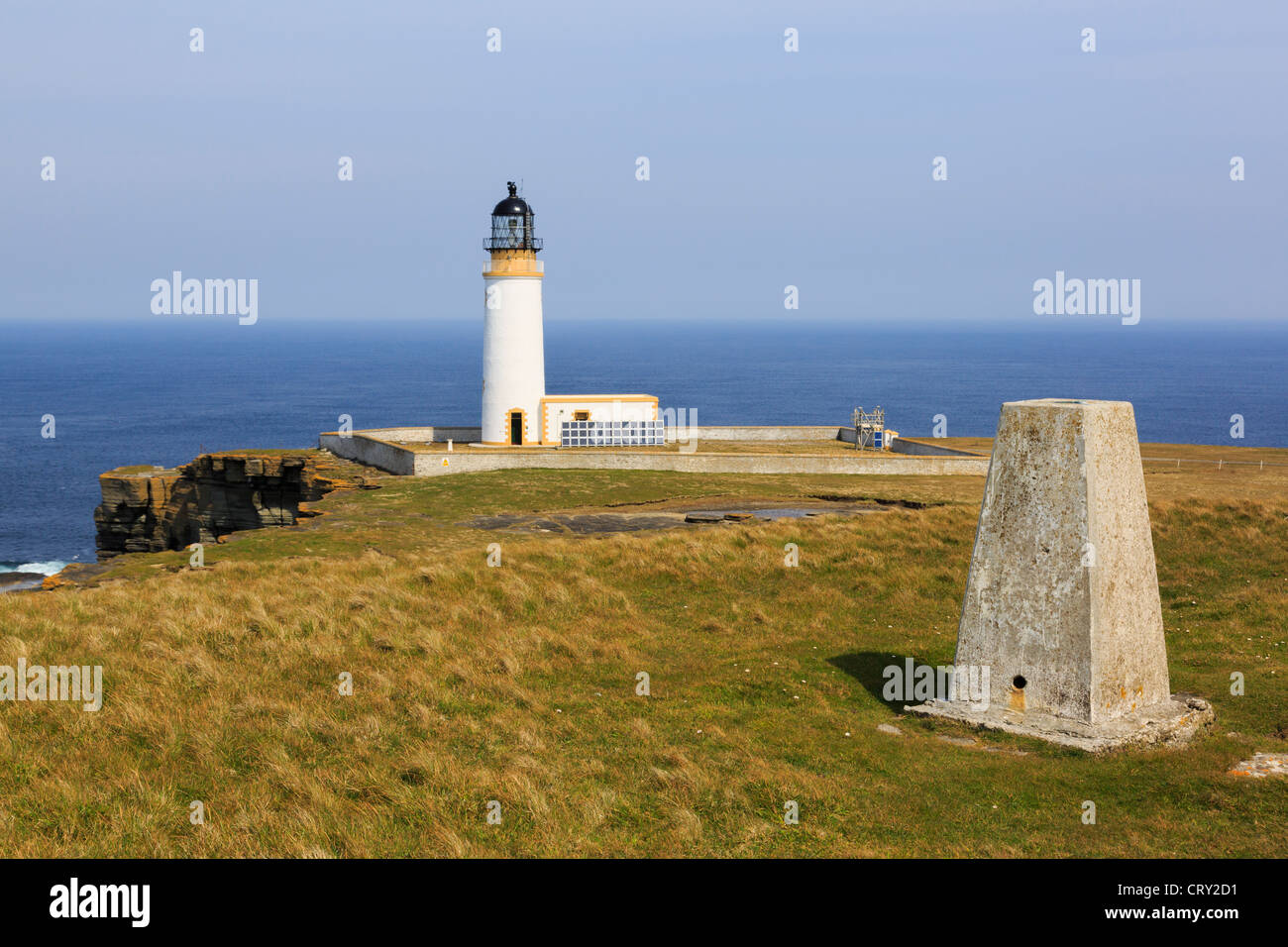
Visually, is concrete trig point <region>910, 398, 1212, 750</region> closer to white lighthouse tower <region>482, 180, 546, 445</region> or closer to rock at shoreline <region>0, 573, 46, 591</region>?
white lighthouse tower <region>482, 180, 546, 445</region>

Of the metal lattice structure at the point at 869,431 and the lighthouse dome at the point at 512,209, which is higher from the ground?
the lighthouse dome at the point at 512,209

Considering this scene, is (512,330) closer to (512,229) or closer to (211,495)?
(512,229)

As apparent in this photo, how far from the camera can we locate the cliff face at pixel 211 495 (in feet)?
117

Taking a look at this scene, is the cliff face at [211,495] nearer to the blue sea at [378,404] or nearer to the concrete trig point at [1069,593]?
the blue sea at [378,404]

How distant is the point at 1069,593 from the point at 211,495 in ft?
110

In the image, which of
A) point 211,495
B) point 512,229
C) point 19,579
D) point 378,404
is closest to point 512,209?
point 512,229

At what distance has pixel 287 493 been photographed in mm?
36938

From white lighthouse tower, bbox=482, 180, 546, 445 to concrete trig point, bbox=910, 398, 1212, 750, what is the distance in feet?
94.7

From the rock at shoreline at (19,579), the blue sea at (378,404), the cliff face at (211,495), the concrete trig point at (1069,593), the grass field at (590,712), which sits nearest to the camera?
the grass field at (590,712)

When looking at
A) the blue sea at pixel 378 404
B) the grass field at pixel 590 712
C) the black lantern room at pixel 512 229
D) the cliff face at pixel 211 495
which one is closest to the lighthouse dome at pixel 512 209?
the black lantern room at pixel 512 229

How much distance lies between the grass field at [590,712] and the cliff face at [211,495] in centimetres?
1456

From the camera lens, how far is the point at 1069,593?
11234 millimetres
